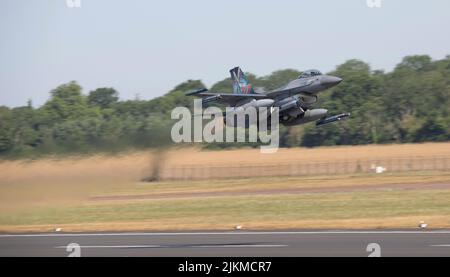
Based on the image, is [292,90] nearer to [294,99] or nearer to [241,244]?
[294,99]

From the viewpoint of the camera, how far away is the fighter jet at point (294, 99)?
31125 mm

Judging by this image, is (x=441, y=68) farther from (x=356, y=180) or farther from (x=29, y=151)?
(x=29, y=151)

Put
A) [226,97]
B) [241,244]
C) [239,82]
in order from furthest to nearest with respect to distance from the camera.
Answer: [239,82]
[226,97]
[241,244]

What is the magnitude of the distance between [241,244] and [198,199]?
1580 cm

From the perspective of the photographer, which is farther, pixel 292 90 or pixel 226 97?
pixel 226 97

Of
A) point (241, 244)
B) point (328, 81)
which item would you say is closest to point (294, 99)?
point (328, 81)

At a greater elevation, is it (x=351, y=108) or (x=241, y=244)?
(x=351, y=108)

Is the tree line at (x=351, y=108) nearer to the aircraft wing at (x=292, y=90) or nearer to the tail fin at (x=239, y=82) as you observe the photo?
the tail fin at (x=239, y=82)

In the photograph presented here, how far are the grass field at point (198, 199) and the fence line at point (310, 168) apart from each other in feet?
8.30

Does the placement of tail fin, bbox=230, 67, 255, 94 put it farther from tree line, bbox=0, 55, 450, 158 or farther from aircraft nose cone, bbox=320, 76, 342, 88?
tree line, bbox=0, 55, 450, 158

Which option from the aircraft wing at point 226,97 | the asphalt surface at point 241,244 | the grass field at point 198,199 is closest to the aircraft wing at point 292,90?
the aircraft wing at point 226,97

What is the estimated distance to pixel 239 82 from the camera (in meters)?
36.1

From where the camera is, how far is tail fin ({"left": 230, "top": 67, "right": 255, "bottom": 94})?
116ft
